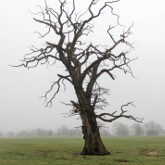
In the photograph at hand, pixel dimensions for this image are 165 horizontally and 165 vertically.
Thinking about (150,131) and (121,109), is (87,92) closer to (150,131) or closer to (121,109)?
(121,109)

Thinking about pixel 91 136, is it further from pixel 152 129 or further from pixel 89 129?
pixel 152 129

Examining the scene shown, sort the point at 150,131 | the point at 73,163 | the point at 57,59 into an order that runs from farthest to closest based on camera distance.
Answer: the point at 150,131, the point at 57,59, the point at 73,163

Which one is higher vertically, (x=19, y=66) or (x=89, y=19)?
(x=89, y=19)

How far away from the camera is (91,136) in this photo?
901 inches

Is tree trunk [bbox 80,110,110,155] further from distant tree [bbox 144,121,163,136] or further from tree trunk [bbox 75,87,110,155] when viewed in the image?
distant tree [bbox 144,121,163,136]

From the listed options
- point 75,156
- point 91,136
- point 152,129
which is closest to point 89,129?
point 91,136

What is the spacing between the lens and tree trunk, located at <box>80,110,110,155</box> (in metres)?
22.8

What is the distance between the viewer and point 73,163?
1666 centimetres

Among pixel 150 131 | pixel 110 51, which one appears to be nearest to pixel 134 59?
pixel 110 51

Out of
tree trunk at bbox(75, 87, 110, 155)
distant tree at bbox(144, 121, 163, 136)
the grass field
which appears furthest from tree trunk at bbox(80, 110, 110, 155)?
distant tree at bbox(144, 121, 163, 136)

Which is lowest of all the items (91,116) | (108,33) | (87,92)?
(91,116)

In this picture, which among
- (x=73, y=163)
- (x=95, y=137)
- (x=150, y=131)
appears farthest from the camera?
(x=150, y=131)

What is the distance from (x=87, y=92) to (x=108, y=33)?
5621 millimetres

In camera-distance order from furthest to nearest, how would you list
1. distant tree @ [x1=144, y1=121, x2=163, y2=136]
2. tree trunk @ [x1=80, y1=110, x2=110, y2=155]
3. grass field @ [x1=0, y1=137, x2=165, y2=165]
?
distant tree @ [x1=144, y1=121, x2=163, y2=136]
tree trunk @ [x1=80, y1=110, x2=110, y2=155]
grass field @ [x1=0, y1=137, x2=165, y2=165]
